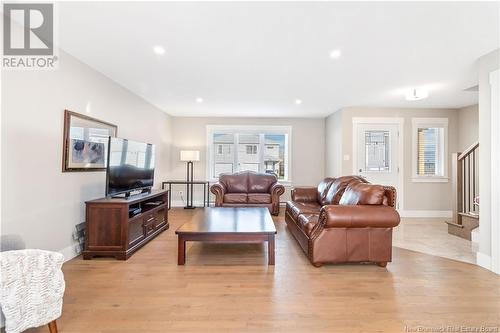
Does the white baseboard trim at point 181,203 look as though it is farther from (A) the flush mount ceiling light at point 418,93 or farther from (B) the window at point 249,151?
(A) the flush mount ceiling light at point 418,93

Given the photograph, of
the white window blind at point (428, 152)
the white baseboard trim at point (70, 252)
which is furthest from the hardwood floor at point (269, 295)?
the white window blind at point (428, 152)

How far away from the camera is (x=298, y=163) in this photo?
7184 mm

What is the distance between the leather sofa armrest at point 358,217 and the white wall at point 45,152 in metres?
2.96

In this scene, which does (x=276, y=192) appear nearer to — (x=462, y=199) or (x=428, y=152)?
(x=462, y=199)

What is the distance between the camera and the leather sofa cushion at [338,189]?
150 inches

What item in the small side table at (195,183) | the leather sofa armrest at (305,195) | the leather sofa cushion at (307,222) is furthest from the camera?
the small side table at (195,183)

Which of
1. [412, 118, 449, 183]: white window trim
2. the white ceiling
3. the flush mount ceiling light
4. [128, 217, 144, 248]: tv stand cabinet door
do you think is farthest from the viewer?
[412, 118, 449, 183]: white window trim

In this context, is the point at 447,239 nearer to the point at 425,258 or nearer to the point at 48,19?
the point at 425,258

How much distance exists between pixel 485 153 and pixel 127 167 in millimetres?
4436

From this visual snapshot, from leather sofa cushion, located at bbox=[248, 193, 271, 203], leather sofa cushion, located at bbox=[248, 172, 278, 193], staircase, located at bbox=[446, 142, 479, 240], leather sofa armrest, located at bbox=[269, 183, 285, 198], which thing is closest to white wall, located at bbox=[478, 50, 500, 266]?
staircase, located at bbox=[446, 142, 479, 240]

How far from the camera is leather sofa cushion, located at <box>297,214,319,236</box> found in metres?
3.08

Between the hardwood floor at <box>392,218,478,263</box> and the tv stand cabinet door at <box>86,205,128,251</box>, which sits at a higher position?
the tv stand cabinet door at <box>86,205,128,251</box>

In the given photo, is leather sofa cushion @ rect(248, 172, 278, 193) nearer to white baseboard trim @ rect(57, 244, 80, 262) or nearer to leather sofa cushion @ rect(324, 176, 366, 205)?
leather sofa cushion @ rect(324, 176, 366, 205)

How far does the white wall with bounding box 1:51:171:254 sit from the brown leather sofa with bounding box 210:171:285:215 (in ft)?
8.24
